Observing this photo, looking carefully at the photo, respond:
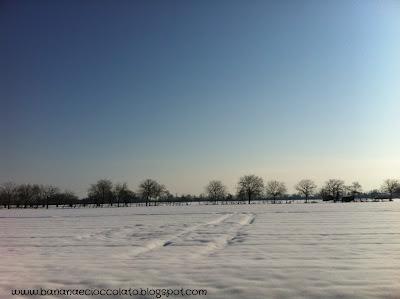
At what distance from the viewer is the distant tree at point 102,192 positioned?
13788cm

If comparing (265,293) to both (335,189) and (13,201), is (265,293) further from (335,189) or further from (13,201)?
(13,201)

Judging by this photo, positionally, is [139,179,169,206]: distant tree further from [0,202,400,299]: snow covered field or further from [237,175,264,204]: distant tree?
[0,202,400,299]: snow covered field

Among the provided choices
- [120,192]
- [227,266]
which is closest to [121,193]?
[120,192]

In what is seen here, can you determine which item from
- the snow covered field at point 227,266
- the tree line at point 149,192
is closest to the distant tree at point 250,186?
the tree line at point 149,192

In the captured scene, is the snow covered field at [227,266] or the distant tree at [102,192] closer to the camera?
the snow covered field at [227,266]

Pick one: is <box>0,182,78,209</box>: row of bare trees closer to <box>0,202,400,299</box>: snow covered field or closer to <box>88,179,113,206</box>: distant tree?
<box>88,179,113,206</box>: distant tree

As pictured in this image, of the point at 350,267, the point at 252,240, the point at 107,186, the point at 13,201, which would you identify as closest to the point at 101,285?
the point at 350,267

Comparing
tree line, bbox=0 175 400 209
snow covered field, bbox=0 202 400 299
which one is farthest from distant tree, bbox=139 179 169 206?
snow covered field, bbox=0 202 400 299

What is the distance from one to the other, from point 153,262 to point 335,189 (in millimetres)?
138607

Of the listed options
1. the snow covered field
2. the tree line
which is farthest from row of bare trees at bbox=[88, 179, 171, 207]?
the snow covered field

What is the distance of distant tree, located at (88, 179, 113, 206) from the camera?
5428 inches

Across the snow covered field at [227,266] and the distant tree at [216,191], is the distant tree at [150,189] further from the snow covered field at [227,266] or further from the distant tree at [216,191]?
the snow covered field at [227,266]

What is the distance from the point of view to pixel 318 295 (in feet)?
25.3

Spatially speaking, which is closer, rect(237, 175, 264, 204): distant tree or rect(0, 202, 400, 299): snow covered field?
rect(0, 202, 400, 299): snow covered field
